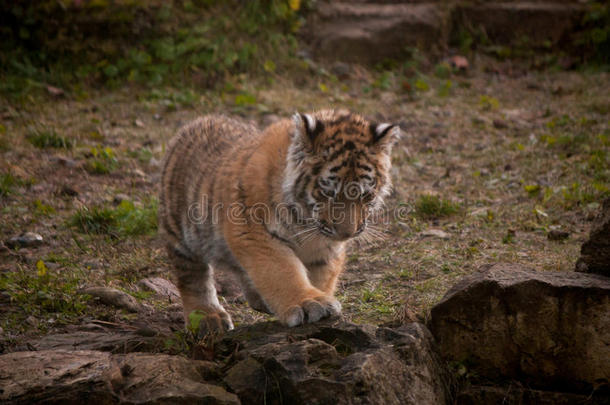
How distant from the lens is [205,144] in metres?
4.82

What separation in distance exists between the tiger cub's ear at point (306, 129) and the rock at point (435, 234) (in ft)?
6.53

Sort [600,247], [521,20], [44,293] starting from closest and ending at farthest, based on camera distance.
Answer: [600,247] < [44,293] < [521,20]

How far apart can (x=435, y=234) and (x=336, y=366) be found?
2.67 meters

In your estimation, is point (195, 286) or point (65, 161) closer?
point (195, 286)

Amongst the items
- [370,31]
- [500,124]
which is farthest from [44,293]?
[370,31]

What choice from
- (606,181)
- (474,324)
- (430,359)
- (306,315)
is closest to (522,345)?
(474,324)

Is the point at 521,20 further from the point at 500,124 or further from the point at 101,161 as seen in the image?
the point at 101,161

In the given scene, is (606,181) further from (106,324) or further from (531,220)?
(106,324)

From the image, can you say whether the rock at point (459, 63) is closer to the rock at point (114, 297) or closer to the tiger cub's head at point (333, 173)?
the tiger cub's head at point (333, 173)

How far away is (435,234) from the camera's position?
5.49 m

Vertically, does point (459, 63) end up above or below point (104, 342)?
above

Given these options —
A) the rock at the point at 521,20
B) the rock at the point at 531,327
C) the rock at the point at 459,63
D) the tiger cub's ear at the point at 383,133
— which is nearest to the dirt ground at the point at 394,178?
the rock at the point at 459,63

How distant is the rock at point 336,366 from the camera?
2928 mm

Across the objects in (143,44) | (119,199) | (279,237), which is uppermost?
(143,44)
